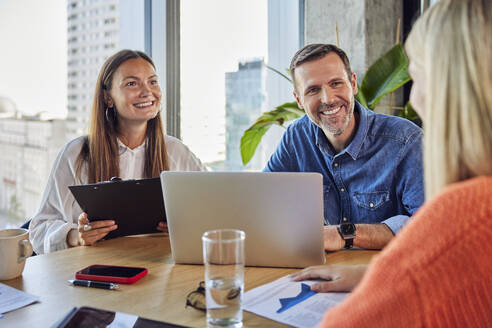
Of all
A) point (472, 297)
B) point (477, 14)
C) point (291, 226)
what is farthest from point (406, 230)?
point (291, 226)

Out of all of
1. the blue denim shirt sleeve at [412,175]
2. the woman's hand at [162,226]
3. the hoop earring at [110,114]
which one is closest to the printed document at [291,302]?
the woman's hand at [162,226]

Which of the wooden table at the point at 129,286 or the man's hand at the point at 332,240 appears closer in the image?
the wooden table at the point at 129,286

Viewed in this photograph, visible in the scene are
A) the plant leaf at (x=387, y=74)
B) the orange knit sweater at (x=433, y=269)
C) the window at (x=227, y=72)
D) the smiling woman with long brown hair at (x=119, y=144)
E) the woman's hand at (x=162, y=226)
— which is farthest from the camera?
the window at (x=227, y=72)

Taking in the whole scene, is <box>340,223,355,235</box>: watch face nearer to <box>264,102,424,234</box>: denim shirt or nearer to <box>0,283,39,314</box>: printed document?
<box>264,102,424,234</box>: denim shirt

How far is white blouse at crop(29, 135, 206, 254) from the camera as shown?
5.39 feet

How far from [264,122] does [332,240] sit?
4.82 feet

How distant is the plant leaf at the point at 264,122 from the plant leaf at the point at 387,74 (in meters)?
0.42

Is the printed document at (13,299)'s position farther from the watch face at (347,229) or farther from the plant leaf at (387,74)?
the plant leaf at (387,74)

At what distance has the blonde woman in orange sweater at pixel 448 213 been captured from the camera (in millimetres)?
540

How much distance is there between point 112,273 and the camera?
44.8 inches

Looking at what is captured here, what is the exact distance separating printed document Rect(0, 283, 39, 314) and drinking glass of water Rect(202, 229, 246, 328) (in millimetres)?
432

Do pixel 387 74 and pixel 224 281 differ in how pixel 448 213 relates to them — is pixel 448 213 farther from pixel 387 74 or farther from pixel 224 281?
pixel 387 74

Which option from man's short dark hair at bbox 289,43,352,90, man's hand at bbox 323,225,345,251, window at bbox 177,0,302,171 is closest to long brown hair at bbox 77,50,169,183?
man's short dark hair at bbox 289,43,352,90

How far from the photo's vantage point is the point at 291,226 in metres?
1.15
